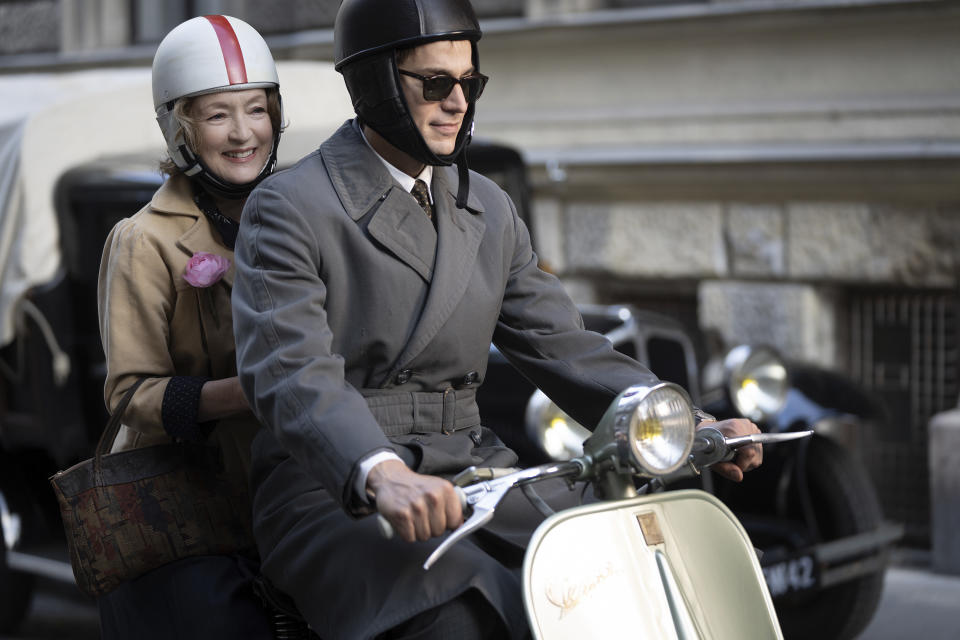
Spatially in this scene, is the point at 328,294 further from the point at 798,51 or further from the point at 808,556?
the point at 798,51

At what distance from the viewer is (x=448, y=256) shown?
8.89 ft

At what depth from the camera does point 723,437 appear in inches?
103

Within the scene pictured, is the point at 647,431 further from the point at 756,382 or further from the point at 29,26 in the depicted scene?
the point at 29,26

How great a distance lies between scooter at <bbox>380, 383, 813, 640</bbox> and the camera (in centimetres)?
230

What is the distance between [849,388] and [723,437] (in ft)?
11.2

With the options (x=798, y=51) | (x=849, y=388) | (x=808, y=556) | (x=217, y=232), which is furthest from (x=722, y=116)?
(x=217, y=232)

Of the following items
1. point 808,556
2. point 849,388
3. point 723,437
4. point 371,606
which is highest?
point 723,437

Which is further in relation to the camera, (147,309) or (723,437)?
(147,309)

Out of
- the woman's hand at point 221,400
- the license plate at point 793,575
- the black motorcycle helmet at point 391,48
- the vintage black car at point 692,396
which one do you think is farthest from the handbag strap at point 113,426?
the license plate at point 793,575

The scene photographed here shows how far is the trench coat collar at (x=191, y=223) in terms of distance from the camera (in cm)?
316

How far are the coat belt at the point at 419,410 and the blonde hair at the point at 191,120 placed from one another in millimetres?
868

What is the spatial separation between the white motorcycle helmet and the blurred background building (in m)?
4.32

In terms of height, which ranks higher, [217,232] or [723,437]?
[217,232]

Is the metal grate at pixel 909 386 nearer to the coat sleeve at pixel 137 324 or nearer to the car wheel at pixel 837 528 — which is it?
the car wheel at pixel 837 528
